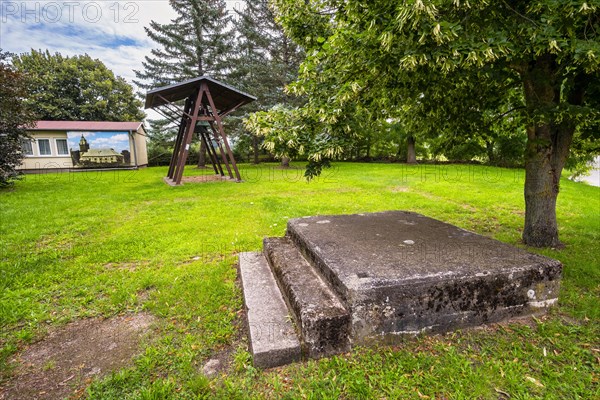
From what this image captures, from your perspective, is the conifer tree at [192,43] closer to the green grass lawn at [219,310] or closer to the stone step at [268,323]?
the green grass lawn at [219,310]

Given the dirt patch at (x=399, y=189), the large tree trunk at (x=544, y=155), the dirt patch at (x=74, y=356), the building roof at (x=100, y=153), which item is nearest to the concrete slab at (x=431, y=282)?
the dirt patch at (x=74, y=356)

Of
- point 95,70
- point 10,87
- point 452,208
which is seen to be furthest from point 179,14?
point 452,208

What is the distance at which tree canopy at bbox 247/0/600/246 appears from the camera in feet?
7.55

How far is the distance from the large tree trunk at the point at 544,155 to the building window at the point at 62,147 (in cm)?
2611

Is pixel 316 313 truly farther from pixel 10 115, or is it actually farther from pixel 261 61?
pixel 261 61

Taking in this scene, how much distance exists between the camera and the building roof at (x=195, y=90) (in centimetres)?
1098

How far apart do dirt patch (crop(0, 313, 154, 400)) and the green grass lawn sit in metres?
0.13

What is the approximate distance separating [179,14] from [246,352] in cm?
2466

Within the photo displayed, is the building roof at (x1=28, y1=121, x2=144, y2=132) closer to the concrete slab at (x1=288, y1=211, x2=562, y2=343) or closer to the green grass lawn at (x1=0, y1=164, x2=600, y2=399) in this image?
the green grass lawn at (x1=0, y1=164, x2=600, y2=399)

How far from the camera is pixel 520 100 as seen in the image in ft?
16.4

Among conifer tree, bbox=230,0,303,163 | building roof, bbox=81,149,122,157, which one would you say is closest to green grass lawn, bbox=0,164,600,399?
conifer tree, bbox=230,0,303,163

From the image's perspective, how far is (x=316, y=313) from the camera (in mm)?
2162

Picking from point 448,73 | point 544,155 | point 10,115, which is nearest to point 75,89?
point 10,115

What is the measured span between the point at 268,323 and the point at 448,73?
3.30 m
